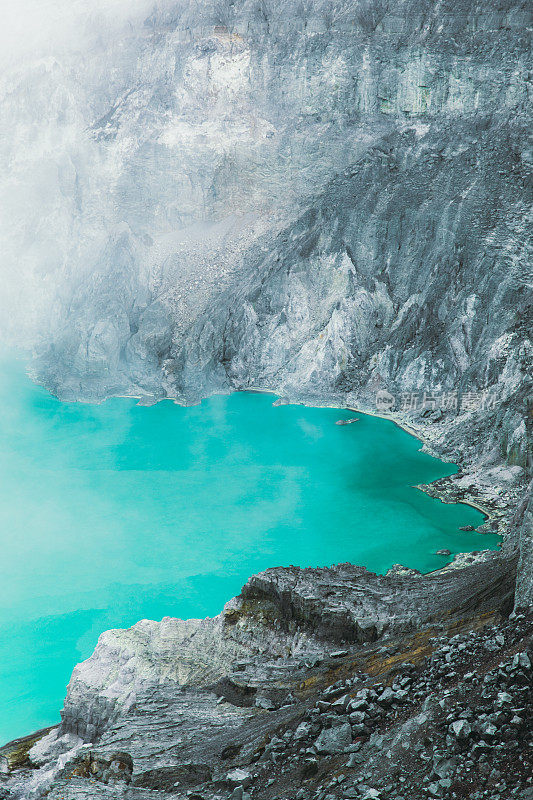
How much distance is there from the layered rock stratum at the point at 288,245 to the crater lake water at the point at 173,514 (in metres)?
2.62

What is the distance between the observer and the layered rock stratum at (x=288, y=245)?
21094 millimetres

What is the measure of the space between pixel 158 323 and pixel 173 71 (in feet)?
60.6

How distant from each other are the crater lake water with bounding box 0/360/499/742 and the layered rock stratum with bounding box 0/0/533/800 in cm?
262

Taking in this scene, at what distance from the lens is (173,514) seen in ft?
114

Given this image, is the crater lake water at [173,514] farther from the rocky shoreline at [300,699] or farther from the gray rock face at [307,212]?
the rocky shoreline at [300,699]

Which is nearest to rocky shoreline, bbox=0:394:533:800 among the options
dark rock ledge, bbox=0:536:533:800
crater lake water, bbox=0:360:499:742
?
dark rock ledge, bbox=0:536:533:800

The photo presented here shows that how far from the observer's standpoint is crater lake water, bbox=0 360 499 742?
27.5m

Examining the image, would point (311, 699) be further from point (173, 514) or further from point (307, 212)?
point (307, 212)

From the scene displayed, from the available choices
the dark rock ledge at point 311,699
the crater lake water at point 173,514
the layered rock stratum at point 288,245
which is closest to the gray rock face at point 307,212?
the layered rock stratum at point 288,245

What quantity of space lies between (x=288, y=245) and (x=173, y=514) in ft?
76.9

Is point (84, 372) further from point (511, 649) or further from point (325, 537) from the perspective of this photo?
point (511, 649)

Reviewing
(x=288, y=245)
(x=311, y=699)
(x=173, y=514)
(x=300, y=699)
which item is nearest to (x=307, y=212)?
(x=288, y=245)

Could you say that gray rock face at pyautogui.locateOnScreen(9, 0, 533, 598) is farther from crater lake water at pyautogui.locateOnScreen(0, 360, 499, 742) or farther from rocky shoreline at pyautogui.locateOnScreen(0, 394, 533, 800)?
rocky shoreline at pyautogui.locateOnScreen(0, 394, 533, 800)

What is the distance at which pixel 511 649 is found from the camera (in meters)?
11.0
